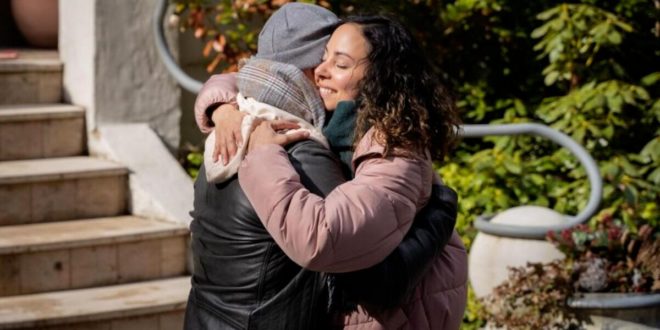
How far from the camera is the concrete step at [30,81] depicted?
20.7 ft

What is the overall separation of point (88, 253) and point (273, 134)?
110 inches

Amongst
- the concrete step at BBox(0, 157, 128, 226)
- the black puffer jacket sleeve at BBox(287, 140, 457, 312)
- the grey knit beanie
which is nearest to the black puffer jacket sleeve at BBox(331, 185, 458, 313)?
the black puffer jacket sleeve at BBox(287, 140, 457, 312)

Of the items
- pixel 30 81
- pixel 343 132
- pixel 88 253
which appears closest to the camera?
pixel 343 132

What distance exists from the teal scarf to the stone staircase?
2.37m

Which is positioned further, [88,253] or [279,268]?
[88,253]

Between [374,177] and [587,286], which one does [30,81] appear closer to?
[587,286]

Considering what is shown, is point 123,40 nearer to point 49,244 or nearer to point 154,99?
point 154,99

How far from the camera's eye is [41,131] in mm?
Answer: 6129

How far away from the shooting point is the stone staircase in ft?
17.4

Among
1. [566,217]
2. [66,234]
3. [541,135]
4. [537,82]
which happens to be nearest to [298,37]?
[66,234]

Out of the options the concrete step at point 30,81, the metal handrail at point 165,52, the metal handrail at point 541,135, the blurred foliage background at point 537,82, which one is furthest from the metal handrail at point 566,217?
the concrete step at point 30,81

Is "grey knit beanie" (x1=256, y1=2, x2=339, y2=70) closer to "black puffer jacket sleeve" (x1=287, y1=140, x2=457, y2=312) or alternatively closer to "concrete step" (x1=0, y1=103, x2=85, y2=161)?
"black puffer jacket sleeve" (x1=287, y1=140, x2=457, y2=312)

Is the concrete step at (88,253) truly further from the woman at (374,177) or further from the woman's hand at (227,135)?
the woman at (374,177)

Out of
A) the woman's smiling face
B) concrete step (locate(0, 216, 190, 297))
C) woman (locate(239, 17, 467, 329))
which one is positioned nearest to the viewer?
woman (locate(239, 17, 467, 329))
